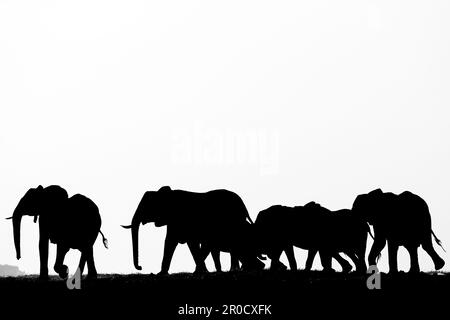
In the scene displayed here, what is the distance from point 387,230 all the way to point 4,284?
12618 mm

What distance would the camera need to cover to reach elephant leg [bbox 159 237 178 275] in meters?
31.9

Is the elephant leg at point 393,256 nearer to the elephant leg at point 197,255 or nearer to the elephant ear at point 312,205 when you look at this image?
the elephant ear at point 312,205

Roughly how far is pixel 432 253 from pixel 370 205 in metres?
2.60

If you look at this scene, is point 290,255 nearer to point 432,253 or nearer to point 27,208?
point 432,253

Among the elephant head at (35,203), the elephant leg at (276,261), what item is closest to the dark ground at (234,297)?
the elephant head at (35,203)

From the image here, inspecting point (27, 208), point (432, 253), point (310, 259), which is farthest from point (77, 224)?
point (432, 253)

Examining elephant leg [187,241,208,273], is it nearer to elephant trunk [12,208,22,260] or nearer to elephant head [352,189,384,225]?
elephant head [352,189,384,225]

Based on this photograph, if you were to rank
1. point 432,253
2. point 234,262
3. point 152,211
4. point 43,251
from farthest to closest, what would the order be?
point 234,262 < point 152,211 < point 432,253 < point 43,251

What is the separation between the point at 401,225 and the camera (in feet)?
104

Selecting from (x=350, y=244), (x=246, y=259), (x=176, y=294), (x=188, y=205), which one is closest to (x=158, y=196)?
(x=188, y=205)

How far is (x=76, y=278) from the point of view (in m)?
25.7

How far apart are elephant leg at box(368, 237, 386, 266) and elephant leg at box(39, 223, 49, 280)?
1053 cm
